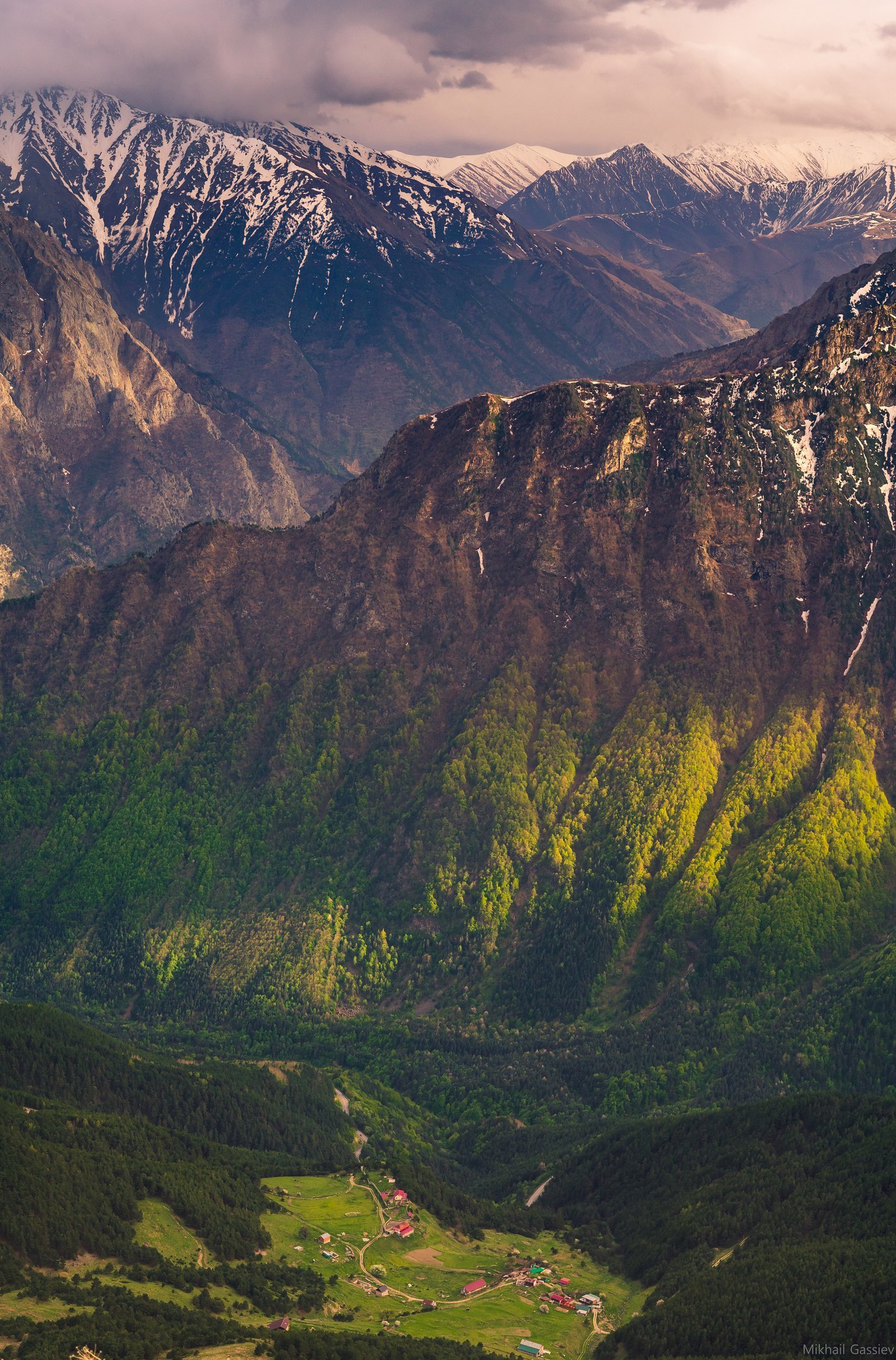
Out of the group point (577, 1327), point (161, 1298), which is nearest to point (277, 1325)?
point (161, 1298)

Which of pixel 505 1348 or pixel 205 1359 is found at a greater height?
pixel 205 1359

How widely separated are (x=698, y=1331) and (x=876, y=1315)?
70.8ft

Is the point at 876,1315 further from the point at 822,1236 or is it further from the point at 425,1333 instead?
the point at 425,1333

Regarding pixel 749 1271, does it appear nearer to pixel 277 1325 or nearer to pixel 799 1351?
pixel 799 1351

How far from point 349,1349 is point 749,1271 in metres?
54.3

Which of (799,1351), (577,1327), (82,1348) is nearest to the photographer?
(82,1348)

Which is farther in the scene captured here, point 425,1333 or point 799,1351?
point 425,1333

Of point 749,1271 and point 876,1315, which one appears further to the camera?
point 749,1271

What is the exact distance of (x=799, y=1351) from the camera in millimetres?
169875

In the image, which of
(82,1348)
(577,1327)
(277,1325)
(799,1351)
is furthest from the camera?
(577,1327)

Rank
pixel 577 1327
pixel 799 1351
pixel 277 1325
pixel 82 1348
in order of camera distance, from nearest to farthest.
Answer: pixel 82 1348 < pixel 799 1351 < pixel 277 1325 < pixel 577 1327

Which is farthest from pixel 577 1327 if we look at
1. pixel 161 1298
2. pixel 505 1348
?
pixel 161 1298

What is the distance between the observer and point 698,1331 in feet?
587

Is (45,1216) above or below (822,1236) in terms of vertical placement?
above
